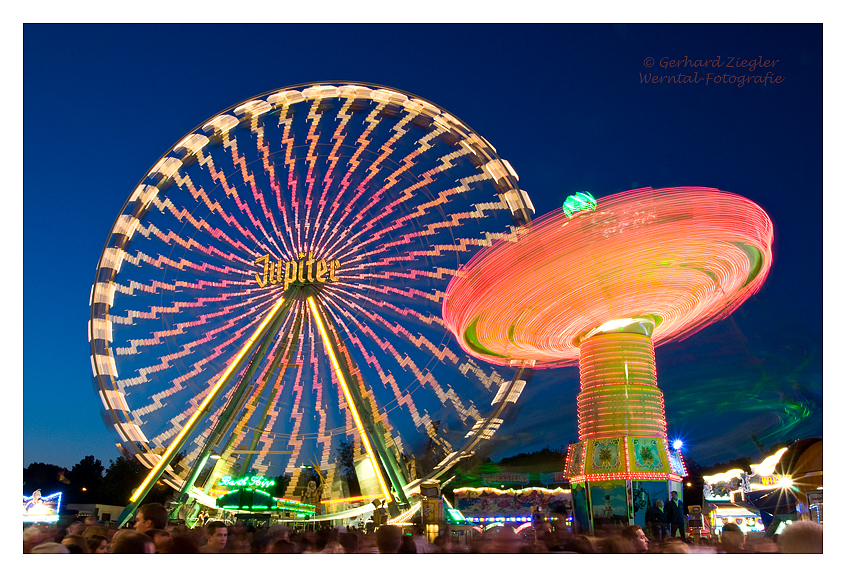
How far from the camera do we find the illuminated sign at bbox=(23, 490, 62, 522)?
12.5m

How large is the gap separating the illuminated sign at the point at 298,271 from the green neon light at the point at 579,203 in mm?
5440

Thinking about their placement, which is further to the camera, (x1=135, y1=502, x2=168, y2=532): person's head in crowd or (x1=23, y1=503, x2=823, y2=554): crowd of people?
(x1=135, y1=502, x2=168, y2=532): person's head in crowd

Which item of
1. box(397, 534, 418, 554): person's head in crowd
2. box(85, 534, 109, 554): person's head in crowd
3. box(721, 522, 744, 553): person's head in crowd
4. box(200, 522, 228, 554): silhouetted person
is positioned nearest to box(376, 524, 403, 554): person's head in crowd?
box(397, 534, 418, 554): person's head in crowd

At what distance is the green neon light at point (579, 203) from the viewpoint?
11.3 meters

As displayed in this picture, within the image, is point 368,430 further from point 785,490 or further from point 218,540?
point 785,490

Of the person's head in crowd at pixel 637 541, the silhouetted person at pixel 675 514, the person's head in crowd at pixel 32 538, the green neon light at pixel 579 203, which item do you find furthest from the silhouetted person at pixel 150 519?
the silhouetted person at pixel 675 514

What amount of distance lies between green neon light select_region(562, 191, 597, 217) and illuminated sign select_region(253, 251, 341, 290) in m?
5.44

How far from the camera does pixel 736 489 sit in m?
20.2

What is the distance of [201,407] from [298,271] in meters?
3.62

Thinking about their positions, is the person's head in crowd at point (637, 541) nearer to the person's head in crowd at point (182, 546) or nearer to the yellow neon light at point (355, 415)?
the person's head in crowd at point (182, 546)

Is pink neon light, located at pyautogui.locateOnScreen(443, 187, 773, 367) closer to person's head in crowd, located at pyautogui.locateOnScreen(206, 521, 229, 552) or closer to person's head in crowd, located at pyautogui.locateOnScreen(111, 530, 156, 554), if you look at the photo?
person's head in crowd, located at pyautogui.locateOnScreen(206, 521, 229, 552)

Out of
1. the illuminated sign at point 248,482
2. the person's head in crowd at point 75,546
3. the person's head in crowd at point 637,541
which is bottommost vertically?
the illuminated sign at point 248,482

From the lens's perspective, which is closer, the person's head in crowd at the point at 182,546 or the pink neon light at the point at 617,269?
the person's head in crowd at the point at 182,546
